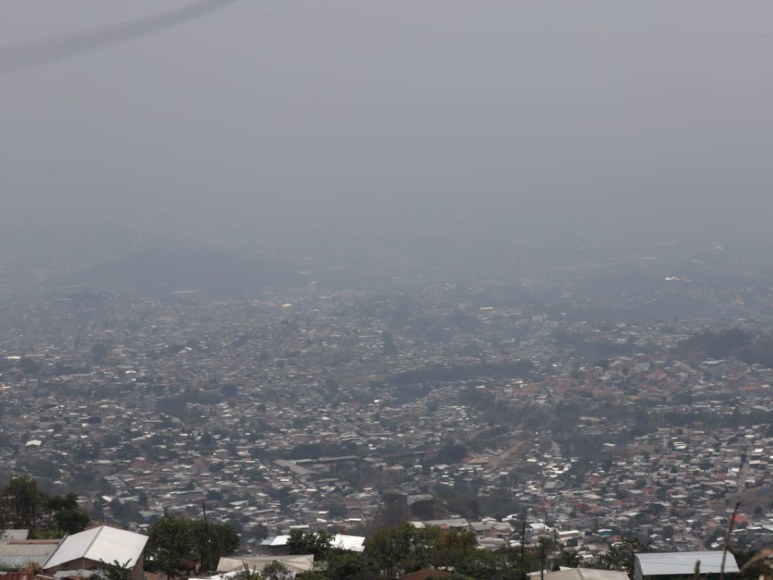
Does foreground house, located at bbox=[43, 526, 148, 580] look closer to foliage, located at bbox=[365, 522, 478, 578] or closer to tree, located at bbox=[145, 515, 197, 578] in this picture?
tree, located at bbox=[145, 515, 197, 578]

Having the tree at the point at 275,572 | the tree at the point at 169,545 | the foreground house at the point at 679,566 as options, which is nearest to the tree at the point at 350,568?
the tree at the point at 275,572

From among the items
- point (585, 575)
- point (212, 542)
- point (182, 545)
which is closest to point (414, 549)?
point (212, 542)

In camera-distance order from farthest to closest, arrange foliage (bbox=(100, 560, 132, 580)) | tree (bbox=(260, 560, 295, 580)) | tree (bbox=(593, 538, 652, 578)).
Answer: tree (bbox=(593, 538, 652, 578)) → tree (bbox=(260, 560, 295, 580)) → foliage (bbox=(100, 560, 132, 580))

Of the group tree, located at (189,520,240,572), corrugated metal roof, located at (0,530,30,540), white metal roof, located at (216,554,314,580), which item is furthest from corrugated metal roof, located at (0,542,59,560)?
tree, located at (189,520,240,572)

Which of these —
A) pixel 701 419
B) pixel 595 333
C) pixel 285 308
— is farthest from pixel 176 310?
pixel 701 419

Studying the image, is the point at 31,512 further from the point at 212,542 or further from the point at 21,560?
the point at 21,560

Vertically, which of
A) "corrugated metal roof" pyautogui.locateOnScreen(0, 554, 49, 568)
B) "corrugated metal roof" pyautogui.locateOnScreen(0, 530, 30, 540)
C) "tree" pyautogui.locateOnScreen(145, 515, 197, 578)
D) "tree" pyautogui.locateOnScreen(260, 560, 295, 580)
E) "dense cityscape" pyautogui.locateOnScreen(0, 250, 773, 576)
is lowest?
"dense cityscape" pyautogui.locateOnScreen(0, 250, 773, 576)

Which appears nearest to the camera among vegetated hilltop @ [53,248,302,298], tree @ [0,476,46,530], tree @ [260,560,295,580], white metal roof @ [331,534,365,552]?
tree @ [260,560,295,580]
